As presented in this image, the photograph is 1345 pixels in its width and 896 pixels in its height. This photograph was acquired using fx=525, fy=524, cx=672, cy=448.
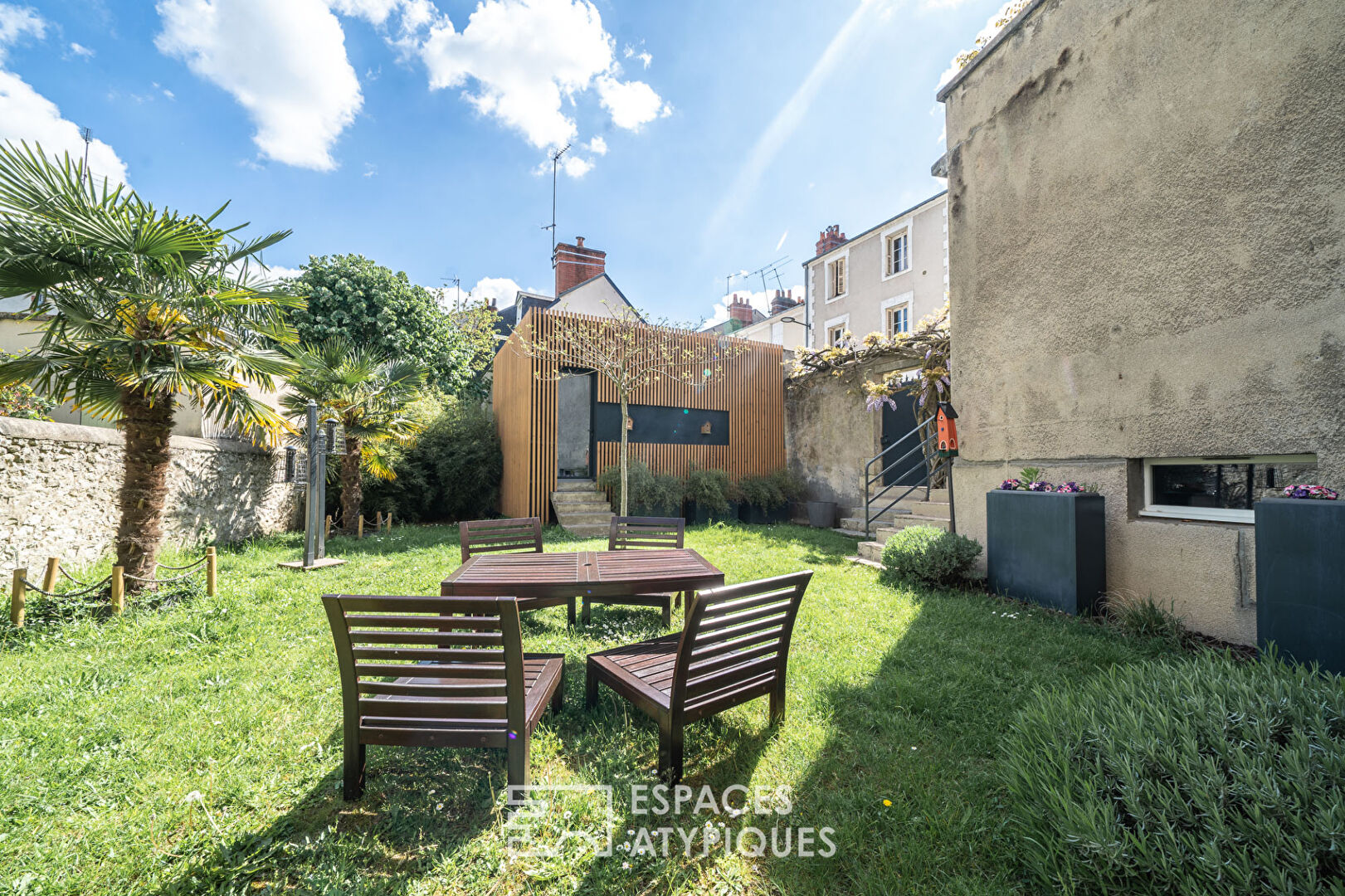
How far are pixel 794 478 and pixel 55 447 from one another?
11169 mm

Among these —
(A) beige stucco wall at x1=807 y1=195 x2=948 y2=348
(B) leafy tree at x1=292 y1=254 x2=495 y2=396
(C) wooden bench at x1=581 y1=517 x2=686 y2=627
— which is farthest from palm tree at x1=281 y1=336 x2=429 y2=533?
(A) beige stucco wall at x1=807 y1=195 x2=948 y2=348

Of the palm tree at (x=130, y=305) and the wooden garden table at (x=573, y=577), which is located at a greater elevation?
the palm tree at (x=130, y=305)

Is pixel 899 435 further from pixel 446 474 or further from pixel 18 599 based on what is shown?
pixel 18 599

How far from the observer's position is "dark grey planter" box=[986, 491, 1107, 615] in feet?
13.8

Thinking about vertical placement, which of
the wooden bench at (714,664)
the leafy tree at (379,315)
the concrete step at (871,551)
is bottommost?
the concrete step at (871,551)

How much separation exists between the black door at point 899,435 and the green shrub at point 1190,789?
7.67m

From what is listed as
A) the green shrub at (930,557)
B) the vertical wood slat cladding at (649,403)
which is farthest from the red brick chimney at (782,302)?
the green shrub at (930,557)

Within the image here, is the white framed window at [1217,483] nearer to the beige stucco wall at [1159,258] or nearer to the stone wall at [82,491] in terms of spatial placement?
the beige stucco wall at [1159,258]

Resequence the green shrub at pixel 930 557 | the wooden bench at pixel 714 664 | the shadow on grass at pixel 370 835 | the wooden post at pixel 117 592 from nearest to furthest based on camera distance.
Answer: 1. the shadow on grass at pixel 370 835
2. the wooden bench at pixel 714 664
3. the wooden post at pixel 117 592
4. the green shrub at pixel 930 557

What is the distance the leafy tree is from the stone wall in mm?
5324

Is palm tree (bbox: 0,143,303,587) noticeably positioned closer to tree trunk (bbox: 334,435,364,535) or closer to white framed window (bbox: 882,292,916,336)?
tree trunk (bbox: 334,435,364,535)

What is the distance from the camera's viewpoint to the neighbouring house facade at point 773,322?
66.1 ft

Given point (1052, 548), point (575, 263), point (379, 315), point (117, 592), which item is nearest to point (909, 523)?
point (1052, 548)

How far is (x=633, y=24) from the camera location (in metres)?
7.81
